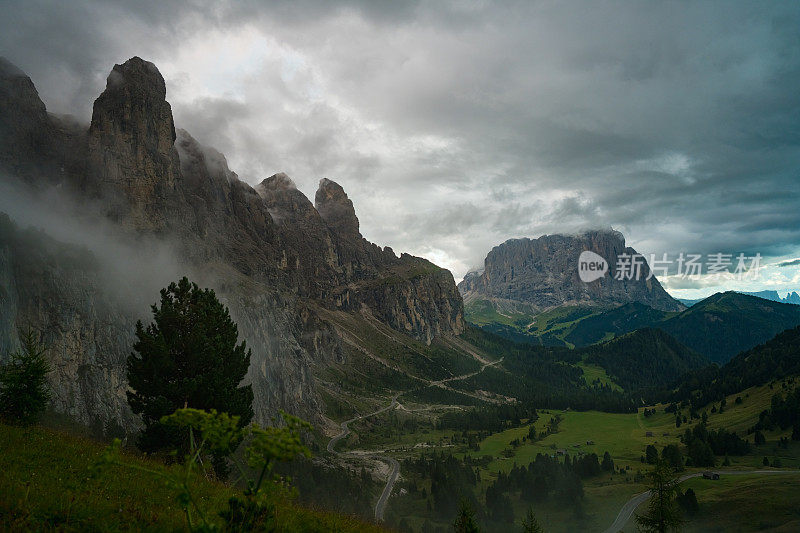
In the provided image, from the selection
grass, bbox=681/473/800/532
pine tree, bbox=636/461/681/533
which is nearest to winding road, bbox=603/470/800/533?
grass, bbox=681/473/800/532

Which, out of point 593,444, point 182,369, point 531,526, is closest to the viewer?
point 182,369

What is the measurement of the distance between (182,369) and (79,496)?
18.5m

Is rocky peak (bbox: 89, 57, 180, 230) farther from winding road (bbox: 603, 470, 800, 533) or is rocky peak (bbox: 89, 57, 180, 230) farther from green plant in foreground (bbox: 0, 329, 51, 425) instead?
winding road (bbox: 603, 470, 800, 533)

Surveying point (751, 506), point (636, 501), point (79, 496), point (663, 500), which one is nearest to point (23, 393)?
point (79, 496)

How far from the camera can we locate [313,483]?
106438mm

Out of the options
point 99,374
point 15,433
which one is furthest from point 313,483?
point 15,433

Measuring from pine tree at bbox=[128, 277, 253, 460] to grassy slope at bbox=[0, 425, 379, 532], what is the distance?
9.84 meters

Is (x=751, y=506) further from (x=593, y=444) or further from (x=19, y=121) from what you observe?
(x=19, y=121)

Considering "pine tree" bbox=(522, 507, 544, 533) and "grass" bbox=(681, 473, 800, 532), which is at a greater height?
"pine tree" bbox=(522, 507, 544, 533)

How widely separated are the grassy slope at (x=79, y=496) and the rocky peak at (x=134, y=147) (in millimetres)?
165062

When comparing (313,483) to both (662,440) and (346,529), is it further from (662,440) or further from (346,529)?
(662,440)

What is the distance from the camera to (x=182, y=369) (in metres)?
27.0

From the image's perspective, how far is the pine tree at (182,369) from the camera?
25.6 meters

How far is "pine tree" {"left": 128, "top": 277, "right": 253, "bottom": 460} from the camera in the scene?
84.0 ft
